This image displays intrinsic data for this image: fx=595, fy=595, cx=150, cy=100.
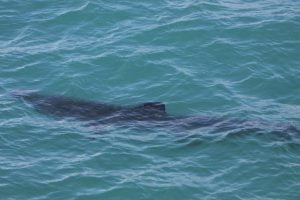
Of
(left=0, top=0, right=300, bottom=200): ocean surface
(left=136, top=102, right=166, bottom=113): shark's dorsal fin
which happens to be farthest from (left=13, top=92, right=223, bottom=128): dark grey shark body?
(left=0, top=0, right=300, bottom=200): ocean surface

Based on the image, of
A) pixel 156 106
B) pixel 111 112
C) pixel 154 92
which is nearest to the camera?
pixel 156 106

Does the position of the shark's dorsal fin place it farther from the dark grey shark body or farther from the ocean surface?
the ocean surface

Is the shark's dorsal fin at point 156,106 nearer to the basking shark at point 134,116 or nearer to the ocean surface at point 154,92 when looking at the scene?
the basking shark at point 134,116

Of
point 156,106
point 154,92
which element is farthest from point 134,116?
point 154,92

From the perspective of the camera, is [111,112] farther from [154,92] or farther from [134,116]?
[154,92]

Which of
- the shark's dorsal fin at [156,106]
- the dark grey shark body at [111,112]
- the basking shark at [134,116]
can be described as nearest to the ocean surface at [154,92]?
the basking shark at [134,116]

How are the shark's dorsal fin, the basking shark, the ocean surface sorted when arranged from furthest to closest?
the shark's dorsal fin → the basking shark → the ocean surface
